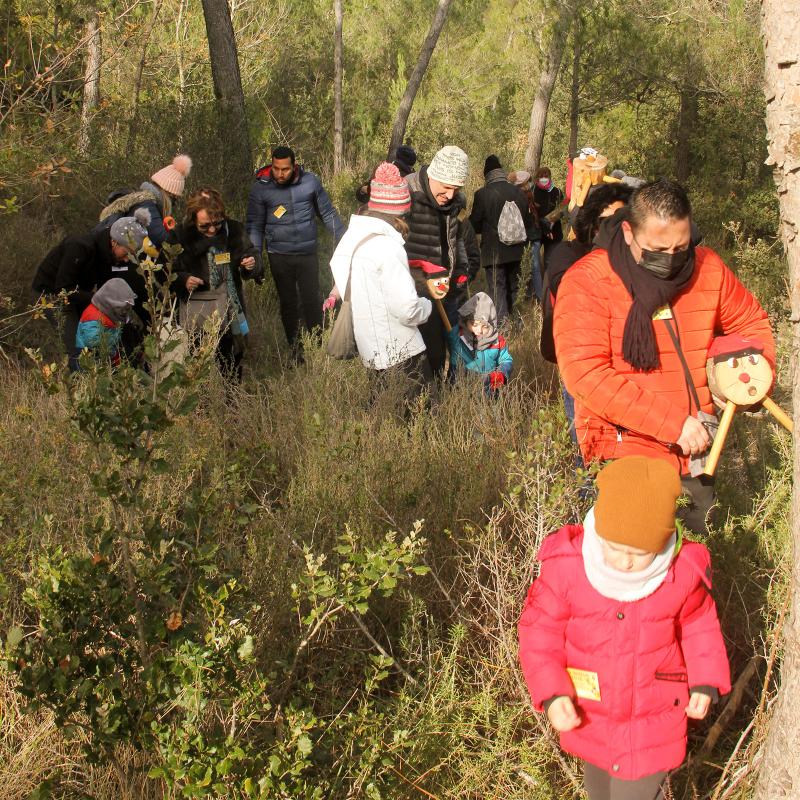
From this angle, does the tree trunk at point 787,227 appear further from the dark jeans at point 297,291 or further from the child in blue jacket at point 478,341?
the dark jeans at point 297,291

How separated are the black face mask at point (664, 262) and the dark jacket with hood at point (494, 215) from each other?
5379 mm

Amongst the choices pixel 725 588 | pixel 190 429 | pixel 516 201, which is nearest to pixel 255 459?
pixel 190 429

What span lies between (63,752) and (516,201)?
22.9 feet

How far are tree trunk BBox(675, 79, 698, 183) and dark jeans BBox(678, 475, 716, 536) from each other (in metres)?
12.3

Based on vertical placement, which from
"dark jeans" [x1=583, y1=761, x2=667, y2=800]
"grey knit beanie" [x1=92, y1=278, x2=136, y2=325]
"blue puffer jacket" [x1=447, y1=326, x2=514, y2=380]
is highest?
"grey knit beanie" [x1=92, y1=278, x2=136, y2=325]

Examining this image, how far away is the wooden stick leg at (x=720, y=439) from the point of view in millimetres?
3021

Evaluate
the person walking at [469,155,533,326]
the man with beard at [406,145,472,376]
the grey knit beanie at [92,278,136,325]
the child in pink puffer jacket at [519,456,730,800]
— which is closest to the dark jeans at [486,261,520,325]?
the person walking at [469,155,533,326]

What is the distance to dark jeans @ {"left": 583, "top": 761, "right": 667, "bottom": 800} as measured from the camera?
7.85 ft

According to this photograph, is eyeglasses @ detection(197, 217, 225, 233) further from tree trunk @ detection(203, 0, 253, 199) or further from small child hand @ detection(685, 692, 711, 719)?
small child hand @ detection(685, 692, 711, 719)

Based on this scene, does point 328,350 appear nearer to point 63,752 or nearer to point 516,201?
point 63,752

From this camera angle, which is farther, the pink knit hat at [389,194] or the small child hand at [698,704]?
the pink knit hat at [389,194]

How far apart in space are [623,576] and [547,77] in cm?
1445

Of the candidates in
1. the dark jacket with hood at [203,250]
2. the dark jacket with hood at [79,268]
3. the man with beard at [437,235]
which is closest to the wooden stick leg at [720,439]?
the man with beard at [437,235]

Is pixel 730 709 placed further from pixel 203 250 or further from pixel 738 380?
pixel 203 250
